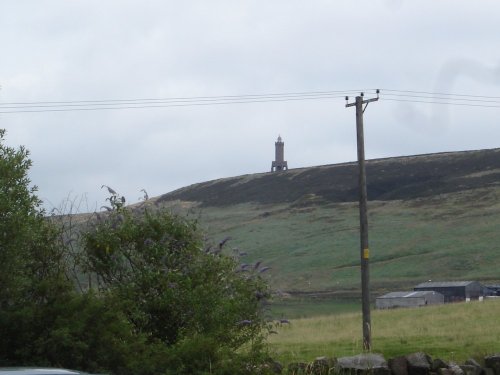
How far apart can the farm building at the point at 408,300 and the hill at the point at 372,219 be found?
9.63 m

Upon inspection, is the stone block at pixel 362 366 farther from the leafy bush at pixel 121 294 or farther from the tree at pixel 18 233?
the tree at pixel 18 233

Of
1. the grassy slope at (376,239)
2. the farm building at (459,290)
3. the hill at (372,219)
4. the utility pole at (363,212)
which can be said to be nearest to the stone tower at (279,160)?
the hill at (372,219)

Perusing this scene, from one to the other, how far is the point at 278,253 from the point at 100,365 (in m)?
71.2

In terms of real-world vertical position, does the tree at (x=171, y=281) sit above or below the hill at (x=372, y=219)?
below

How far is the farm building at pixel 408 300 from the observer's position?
5116 cm

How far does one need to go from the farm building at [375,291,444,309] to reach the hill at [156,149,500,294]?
9.63 m

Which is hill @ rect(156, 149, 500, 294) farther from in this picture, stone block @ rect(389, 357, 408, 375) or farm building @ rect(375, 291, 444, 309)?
stone block @ rect(389, 357, 408, 375)

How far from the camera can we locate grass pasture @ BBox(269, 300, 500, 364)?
23.6 metres

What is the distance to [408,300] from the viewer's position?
51625 mm

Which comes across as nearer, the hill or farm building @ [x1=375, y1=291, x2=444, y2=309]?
farm building @ [x1=375, y1=291, x2=444, y2=309]

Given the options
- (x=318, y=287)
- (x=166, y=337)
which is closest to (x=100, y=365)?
(x=166, y=337)

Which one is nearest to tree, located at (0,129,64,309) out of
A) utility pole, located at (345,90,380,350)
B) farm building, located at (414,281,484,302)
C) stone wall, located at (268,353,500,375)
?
stone wall, located at (268,353,500,375)

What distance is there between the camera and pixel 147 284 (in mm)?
16250

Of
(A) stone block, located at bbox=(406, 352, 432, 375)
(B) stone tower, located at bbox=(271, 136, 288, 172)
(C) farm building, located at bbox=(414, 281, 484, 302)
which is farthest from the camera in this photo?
(B) stone tower, located at bbox=(271, 136, 288, 172)
